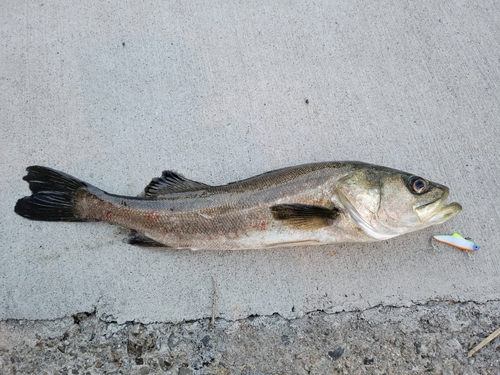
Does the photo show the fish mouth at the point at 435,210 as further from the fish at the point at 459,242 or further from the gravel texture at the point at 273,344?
the gravel texture at the point at 273,344

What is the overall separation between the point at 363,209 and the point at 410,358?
131 cm

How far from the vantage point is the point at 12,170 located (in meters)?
3.91

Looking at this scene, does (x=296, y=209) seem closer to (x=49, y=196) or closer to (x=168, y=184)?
(x=168, y=184)

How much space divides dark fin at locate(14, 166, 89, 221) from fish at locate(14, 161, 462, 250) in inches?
18.3

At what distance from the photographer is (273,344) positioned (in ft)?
11.5

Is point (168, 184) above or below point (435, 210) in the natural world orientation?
below

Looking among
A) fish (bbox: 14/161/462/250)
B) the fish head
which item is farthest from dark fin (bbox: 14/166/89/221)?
the fish head

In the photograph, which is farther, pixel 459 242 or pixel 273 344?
pixel 459 242

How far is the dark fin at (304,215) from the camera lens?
322cm

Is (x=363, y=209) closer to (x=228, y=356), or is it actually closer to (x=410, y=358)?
(x=410, y=358)

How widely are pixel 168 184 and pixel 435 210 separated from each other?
2121 mm

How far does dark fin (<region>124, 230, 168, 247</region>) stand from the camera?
350 centimetres

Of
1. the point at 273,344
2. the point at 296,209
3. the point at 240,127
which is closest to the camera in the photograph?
the point at 296,209

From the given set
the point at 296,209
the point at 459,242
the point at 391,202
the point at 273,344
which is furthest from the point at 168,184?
the point at 459,242
